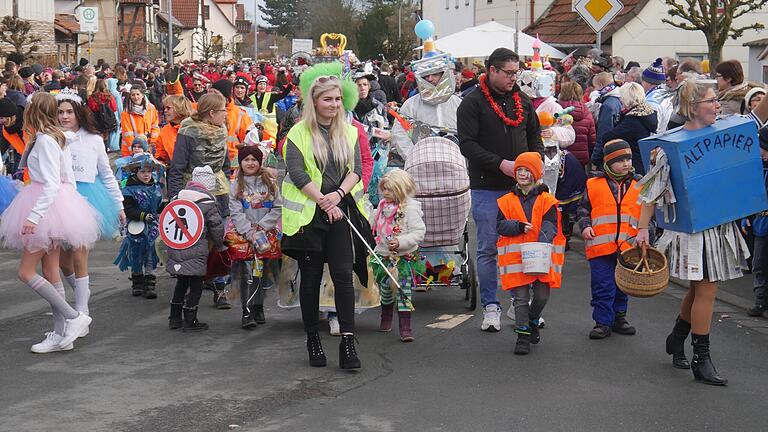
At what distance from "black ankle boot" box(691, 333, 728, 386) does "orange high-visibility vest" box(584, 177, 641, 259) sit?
4.62 feet

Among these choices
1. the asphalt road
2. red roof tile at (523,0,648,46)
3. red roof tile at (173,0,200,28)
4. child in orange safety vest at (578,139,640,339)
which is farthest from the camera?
red roof tile at (173,0,200,28)

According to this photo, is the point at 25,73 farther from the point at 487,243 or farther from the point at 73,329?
the point at 487,243

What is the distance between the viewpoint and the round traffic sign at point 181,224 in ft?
29.2

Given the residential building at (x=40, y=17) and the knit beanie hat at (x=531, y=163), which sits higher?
the residential building at (x=40, y=17)

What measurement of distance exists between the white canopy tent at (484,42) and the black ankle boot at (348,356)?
2175 centimetres

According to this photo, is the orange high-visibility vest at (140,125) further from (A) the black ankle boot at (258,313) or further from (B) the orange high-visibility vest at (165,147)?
(A) the black ankle boot at (258,313)

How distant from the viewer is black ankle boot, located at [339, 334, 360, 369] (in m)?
7.49

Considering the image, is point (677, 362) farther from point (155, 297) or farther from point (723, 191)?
point (155, 297)

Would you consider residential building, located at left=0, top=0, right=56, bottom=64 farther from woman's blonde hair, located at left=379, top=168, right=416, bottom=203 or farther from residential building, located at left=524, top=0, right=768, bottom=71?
woman's blonde hair, located at left=379, top=168, right=416, bottom=203

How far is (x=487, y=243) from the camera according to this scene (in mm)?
8703

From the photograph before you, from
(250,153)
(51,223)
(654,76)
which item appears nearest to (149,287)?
(250,153)

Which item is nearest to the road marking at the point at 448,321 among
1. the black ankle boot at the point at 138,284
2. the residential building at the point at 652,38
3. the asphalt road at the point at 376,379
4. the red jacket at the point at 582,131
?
the asphalt road at the point at 376,379

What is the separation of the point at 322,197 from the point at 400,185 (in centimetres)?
139

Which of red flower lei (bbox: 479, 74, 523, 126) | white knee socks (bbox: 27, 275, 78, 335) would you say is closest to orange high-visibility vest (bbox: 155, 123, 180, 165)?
white knee socks (bbox: 27, 275, 78, 335)
